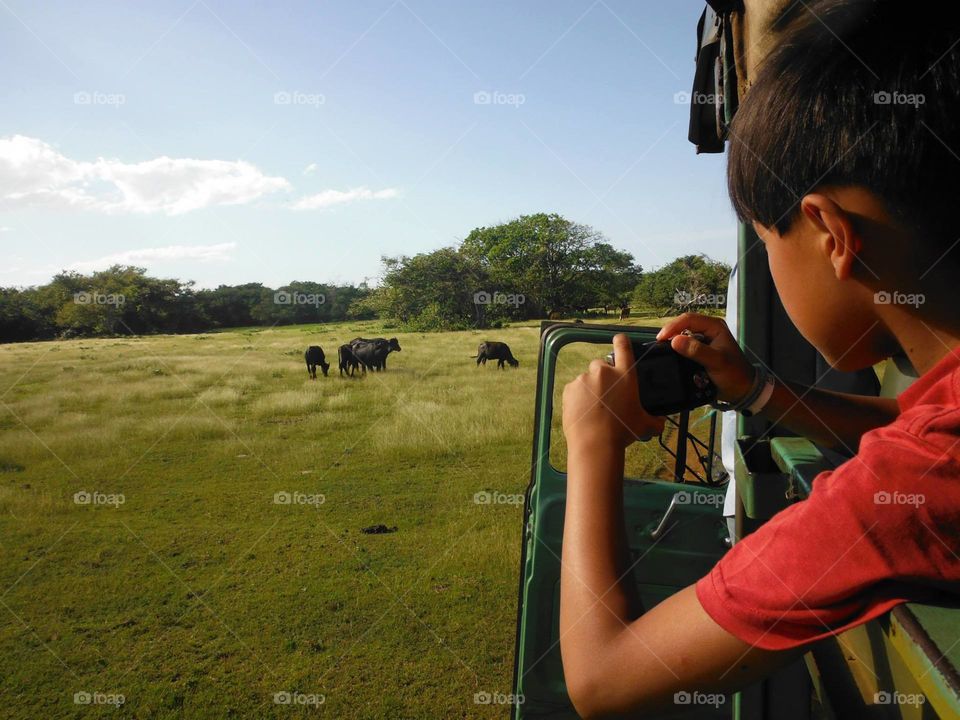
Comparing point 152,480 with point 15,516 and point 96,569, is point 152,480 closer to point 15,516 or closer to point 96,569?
point 15,516

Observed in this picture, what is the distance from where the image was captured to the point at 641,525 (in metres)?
1.86

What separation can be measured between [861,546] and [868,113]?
0.41m

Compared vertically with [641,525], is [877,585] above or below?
above

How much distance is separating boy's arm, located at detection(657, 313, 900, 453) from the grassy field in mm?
2259

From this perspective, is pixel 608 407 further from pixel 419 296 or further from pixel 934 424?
pixel 419 296

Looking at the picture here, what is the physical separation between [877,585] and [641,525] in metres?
1.36

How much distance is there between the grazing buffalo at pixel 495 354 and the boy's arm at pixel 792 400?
12038mm

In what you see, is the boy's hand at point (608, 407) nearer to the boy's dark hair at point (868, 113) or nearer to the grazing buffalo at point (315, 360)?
the boy's dark hair at point (868, 113)

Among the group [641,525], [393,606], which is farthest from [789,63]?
[393,606]

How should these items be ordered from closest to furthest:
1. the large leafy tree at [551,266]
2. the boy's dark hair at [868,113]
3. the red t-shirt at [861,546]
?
the red t-shirt at [861,546]
the boy's dark hair at [868,113]
the large leafy tree at [551,266]

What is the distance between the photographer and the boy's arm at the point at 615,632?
59 centimetres

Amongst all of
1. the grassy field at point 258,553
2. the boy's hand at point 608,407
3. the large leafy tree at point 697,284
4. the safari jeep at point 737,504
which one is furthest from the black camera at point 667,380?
the grassy field at point 258,553

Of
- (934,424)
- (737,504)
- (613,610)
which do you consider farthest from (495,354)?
(934,424)

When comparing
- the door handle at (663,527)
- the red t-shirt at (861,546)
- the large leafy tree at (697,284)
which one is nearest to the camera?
the red t-shirt at (861,546)
